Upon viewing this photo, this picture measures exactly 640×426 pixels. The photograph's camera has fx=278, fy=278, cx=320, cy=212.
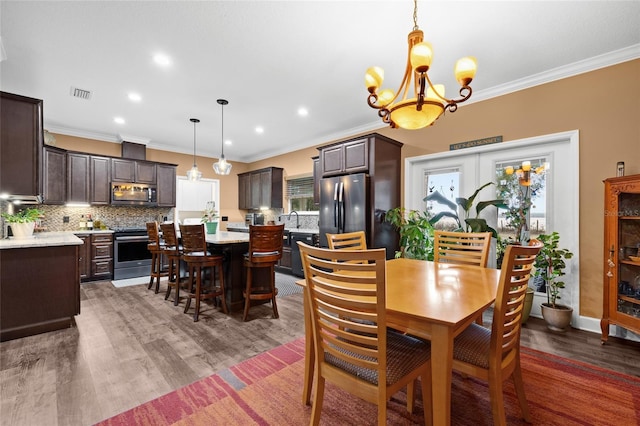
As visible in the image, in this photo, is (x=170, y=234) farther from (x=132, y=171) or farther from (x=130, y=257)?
(x=132, y=171)

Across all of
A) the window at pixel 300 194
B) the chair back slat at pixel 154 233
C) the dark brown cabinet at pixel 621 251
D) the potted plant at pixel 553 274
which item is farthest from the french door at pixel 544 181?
the chair back slat at pixel 154 233

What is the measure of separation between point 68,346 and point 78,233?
304 centimetres

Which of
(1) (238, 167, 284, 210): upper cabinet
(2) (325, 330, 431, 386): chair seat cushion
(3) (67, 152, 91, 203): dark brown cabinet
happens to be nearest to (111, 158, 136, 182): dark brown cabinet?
(3) (67, 152, 91, 203): dark brown cabinet

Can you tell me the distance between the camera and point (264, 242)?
3115mm

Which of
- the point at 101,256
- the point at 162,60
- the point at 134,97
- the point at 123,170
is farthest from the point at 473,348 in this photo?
the point at 123,170

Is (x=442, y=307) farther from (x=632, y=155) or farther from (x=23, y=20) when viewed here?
(x=23, y=20)

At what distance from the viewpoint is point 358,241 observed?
2.49 m

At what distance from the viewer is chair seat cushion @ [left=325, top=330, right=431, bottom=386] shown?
122cm

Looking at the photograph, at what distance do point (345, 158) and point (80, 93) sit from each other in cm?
367

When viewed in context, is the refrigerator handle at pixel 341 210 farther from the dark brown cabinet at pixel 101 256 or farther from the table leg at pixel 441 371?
the dark brown cabinet at pixel 101 256

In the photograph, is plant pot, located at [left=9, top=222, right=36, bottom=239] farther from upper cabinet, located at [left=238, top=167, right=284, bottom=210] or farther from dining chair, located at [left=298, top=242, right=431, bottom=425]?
upper cabinet, located at [left=238, top=167, right=284, bottom=210]

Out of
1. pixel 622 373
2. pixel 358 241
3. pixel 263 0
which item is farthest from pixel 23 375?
pixel 622 373

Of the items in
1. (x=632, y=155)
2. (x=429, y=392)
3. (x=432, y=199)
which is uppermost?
(x=632, y=155)

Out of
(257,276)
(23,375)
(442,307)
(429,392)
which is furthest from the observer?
(257,276)
